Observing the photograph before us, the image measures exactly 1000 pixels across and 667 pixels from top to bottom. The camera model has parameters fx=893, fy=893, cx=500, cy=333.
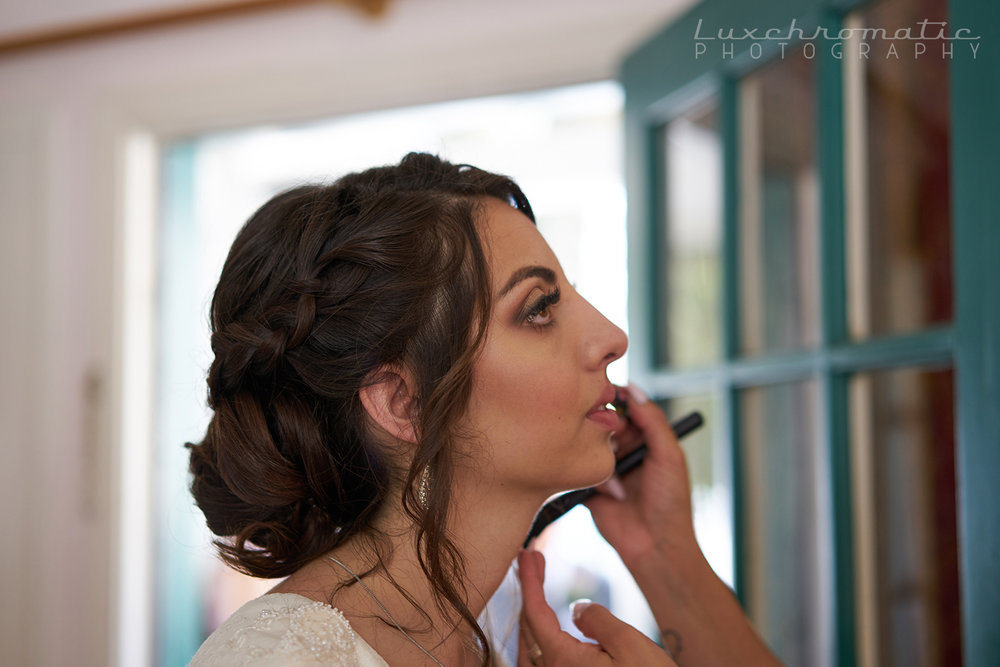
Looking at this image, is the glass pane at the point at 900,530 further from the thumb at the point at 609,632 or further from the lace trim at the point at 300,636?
the lace trim at the point at 300,636

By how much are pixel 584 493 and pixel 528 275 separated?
1.18 ft

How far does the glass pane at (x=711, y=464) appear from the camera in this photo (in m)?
1.40

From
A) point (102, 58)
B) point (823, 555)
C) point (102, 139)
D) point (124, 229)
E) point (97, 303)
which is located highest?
point (102, 58)

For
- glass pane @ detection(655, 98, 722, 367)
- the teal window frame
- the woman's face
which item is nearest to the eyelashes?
the woman's face

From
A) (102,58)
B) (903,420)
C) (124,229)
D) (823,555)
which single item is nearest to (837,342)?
(903,420)

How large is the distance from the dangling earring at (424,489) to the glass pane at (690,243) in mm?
624

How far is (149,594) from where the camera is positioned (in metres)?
2.12

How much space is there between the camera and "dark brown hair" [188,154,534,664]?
981 mm

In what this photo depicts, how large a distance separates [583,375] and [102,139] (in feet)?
5.07

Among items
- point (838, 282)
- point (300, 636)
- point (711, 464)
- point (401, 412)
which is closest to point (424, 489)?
point (401, 412)

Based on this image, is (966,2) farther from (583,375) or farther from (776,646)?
(776,646)

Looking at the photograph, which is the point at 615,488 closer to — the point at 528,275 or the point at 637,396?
the point at 637,396

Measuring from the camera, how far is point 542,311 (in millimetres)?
1028

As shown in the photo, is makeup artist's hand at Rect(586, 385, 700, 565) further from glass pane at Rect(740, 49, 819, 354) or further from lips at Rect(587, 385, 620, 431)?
glass pane at Rect(740, 49, 819, 354)
